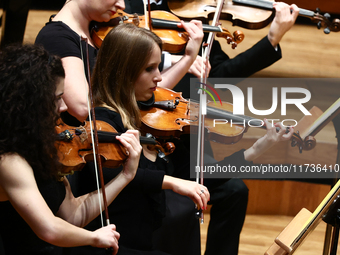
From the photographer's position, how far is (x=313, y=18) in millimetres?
2012

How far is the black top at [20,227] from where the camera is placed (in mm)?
1001

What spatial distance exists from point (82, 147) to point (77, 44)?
547 millimetres

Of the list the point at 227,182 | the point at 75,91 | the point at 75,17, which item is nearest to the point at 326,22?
the point at 227,182

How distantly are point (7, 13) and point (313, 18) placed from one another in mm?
1357

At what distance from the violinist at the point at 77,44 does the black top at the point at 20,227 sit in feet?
1.33

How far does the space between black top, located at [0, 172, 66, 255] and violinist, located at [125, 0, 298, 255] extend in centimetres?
45

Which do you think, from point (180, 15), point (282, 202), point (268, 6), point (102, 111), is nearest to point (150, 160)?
point (102, 111)

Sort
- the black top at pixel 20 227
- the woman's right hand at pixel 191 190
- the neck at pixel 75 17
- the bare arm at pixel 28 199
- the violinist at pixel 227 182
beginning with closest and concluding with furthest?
the bare arm at pixel 28 199
the black top at pixel 20 227
the woman's right hand at pixel 191 190
the neck at pixel 75 17
the violinist at pixel 227 182

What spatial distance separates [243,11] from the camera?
6.57ft

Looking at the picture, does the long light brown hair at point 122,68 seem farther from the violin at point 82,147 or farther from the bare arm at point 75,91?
the violin at point 82,147

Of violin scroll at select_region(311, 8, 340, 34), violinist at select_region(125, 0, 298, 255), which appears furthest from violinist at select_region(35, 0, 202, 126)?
violin scroll at select_region(311, 8, 340, 34)

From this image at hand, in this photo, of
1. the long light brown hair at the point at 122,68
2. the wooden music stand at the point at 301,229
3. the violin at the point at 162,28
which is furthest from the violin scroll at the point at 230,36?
the wooden music stand at the point at 301,229

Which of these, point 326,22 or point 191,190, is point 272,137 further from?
point 326,22

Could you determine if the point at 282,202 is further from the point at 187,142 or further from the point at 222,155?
the point at 187,142
